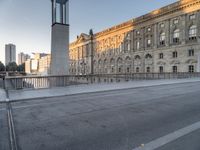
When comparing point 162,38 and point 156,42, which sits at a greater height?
point 162,38

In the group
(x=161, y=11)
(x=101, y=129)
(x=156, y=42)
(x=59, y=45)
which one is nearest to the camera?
(x=101, y=129)

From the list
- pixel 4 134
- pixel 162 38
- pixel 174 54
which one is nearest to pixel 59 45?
pixel 4 134

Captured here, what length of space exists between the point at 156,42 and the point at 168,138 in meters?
46.4

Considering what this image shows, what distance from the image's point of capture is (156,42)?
4672 cm

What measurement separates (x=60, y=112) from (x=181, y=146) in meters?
4.38

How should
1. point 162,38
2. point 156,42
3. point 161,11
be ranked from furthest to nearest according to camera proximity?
1. point 156,42
2. point 162,38
3. point 161,11

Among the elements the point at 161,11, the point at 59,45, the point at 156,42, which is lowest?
the point at 59,45

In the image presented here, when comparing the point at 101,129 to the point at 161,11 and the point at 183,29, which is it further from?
the point at 161,11

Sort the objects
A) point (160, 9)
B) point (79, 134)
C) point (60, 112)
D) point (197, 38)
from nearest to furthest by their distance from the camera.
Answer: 1. point (79, 134)
2. point (60, 112)
3. point (197, 38)
4. point (160, 9)

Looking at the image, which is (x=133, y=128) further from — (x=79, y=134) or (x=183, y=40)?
(x=183, y=40)

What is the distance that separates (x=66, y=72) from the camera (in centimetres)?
1605

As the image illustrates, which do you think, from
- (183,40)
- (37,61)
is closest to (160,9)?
(183,40)

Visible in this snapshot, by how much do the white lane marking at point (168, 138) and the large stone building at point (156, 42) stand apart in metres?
37.3

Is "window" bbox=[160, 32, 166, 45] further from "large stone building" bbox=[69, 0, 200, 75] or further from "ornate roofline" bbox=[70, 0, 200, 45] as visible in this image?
"ornate roofline" bbox=[70, 0, 200, 45]
